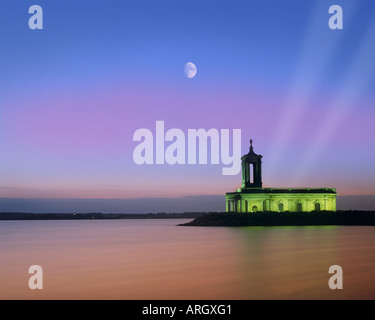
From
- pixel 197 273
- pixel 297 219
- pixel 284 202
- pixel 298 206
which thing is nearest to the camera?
pixel 197 273

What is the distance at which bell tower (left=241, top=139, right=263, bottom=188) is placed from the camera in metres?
92.1

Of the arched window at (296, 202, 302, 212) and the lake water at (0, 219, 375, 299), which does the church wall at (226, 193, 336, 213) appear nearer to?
the arched window at (296, 202, 302, 212)

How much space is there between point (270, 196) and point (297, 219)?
273 inches

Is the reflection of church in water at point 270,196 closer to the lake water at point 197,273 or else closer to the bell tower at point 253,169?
the bell tower at point 253,169

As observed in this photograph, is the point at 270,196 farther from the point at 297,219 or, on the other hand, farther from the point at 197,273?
the point at 197,273

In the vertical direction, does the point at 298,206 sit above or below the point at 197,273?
above

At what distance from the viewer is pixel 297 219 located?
8806cm

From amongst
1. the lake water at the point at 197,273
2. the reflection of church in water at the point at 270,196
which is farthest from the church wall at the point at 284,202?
the lake water at the point at 197,273

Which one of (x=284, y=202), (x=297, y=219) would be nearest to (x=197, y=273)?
(x=297, y=219)

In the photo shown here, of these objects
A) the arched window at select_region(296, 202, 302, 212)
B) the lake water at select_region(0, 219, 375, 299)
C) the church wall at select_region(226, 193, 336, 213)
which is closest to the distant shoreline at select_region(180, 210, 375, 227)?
the church wall at select_region(226, 193, 336, 213)
